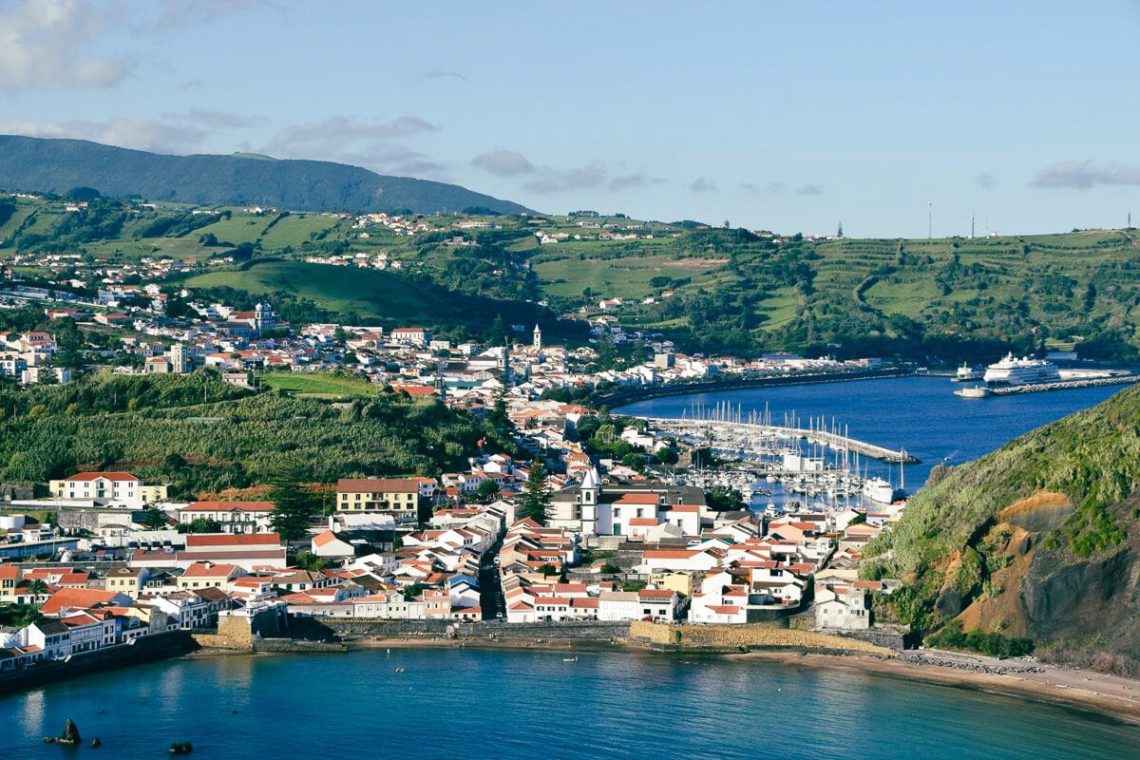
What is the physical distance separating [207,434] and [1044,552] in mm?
17812

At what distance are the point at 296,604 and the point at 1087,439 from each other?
1111 centimetres

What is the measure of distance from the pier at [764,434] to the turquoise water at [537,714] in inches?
887

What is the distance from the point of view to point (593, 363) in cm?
7194

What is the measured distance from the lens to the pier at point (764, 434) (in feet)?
155

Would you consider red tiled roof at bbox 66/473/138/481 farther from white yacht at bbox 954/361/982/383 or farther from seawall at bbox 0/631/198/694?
white yacht at bbox 954/361/982/383

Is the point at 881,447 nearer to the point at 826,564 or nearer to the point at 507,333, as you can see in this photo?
the point at 826,564

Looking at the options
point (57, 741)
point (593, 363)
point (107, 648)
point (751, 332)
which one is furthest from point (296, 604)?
point (751, 332)

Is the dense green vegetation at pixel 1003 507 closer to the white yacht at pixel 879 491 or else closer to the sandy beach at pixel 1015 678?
the sandy beach at pixel 1015 678

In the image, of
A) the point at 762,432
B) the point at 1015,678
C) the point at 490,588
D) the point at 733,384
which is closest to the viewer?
the point at 1015,678

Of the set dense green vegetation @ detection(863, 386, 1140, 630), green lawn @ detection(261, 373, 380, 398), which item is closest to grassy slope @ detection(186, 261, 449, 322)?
green lawn @ detection(261, 373, 380, 398)

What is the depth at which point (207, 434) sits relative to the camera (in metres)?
36.7

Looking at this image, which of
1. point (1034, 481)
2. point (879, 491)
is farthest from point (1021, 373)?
point (1034, 481)

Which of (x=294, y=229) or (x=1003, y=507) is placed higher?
(x=294, y=229)

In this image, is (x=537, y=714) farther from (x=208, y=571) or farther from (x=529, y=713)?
(x=208, y=571)
